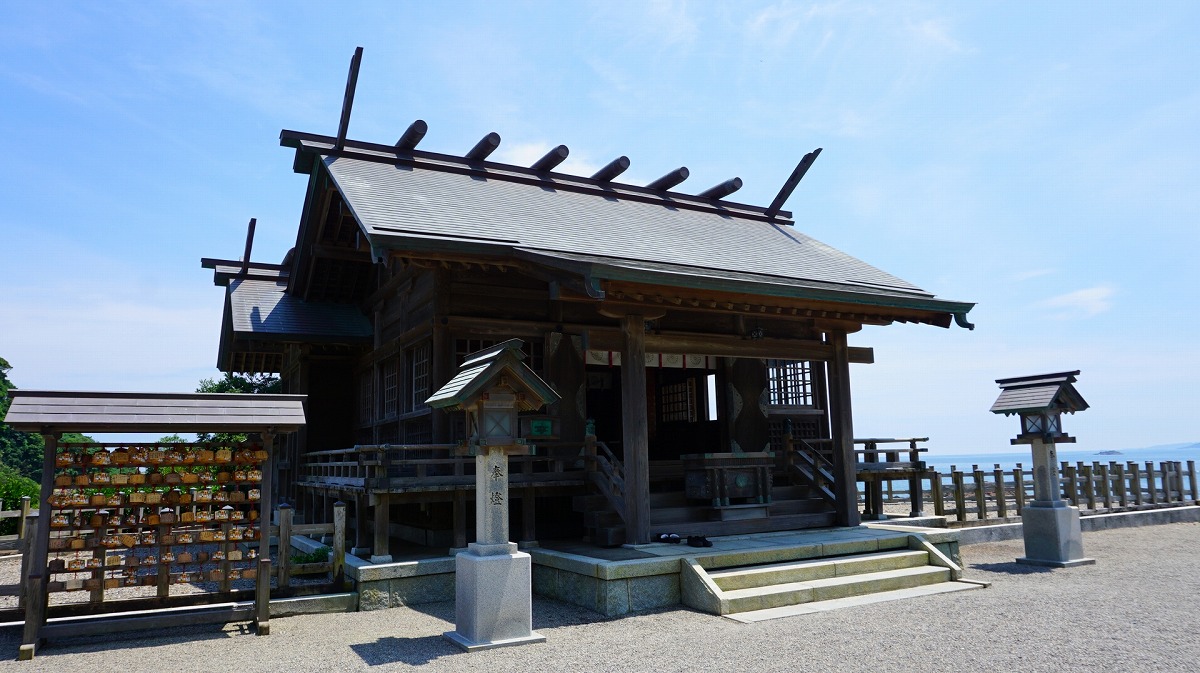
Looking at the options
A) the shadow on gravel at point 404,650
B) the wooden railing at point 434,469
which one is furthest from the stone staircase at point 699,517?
the shadow on gravel at point 404,650

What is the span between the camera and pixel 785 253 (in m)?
14.7

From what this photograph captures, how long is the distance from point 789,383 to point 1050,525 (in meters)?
4.90

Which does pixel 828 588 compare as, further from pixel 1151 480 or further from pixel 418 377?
pixel 1151 480

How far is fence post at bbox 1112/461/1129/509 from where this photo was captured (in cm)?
1866

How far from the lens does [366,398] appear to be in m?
15.4

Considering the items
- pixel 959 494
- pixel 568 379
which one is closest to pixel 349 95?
pixel 568 379

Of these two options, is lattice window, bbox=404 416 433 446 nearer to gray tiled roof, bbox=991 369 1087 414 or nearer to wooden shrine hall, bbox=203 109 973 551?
wooden shrine hall, bbox=203 109 973 551

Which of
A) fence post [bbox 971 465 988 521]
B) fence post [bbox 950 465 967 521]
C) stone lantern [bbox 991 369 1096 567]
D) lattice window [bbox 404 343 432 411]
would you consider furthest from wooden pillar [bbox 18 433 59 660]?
fence post [bbox 971 465 988 521]

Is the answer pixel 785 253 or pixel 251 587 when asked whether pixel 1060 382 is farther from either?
pixel 251 587

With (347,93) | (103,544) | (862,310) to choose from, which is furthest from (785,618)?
(347,93)

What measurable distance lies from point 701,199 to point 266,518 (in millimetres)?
12120

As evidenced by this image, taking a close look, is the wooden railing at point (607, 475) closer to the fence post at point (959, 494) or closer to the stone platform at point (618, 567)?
the stone platform at point (618, 567)

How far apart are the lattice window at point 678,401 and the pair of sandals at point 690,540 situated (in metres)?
4.66

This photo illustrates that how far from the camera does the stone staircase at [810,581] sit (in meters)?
8.44
